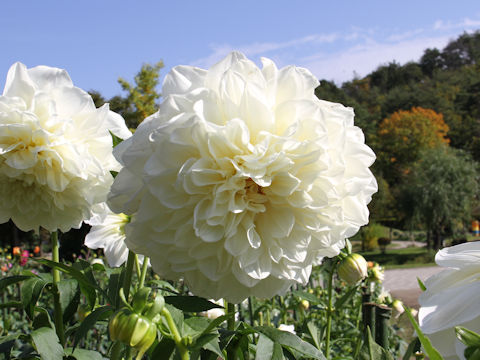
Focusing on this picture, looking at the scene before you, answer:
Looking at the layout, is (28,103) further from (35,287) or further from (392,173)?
(392,173)

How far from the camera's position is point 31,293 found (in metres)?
0.87

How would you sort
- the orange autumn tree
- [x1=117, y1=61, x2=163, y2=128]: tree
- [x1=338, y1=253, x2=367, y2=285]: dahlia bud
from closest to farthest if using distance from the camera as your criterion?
[x1=338, y1=253, x2=367, y2=285]: dahlia bud < [x1=117, y1=61, x2=163, y2=128]: tree < the orange autumn tree

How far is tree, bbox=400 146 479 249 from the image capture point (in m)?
17.1

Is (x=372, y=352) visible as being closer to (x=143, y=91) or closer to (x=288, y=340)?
(x=288, y=340)

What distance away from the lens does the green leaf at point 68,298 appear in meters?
0.86

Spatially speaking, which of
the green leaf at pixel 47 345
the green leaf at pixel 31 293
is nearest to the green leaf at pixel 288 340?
the green leaf at pixel 47 345

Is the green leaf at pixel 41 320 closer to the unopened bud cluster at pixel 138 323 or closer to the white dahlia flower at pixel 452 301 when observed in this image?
the unopened bud cluster at pixel 138 323

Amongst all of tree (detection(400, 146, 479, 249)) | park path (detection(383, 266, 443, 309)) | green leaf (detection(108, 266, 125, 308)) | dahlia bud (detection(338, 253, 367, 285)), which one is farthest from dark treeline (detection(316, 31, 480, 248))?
green leaf (detection(108, 266, 125, 308))

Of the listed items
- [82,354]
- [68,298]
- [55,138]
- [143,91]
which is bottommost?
[82,354]

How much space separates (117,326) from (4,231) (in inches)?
484

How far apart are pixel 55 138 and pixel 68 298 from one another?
30 centimetres

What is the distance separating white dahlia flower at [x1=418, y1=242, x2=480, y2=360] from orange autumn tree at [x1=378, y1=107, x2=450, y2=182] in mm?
26860

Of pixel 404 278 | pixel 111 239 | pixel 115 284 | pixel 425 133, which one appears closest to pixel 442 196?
pixel 404 278

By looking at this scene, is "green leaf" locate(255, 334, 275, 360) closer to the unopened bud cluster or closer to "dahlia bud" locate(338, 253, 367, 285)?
the unopened bud cluster
